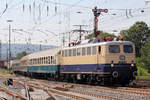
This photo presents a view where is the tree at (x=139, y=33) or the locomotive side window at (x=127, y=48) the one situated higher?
the tree at (x=139, y=33)

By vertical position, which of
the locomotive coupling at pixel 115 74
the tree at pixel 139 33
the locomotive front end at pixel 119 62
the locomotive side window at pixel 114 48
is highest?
the tree at pixel 139 33

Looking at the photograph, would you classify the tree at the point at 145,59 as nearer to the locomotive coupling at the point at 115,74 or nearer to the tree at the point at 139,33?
the tree at the point at 139,33

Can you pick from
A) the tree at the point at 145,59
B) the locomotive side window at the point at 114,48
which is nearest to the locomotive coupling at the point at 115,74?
the locomotive side window at the point at 114,48

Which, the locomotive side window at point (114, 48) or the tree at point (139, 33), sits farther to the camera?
the tree at point (139, 33)

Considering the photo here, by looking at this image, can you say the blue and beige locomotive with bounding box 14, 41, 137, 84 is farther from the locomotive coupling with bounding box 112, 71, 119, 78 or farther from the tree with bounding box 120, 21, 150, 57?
the tree with bounding box 120, 21, 150, 57

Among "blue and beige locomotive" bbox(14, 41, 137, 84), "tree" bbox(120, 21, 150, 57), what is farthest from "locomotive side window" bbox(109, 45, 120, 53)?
"tree" bbox(120, 21, 150, 57)

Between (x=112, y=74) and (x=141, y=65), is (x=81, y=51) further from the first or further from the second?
(x=141, y=65)

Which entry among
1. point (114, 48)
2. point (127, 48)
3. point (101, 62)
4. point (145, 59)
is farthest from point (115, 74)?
point (145, 59)

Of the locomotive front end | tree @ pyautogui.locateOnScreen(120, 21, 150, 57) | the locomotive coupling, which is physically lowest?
the locomotive coupling

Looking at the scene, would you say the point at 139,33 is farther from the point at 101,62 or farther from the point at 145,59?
the point at 101,62

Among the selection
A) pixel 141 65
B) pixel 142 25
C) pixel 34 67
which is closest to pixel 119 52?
pixel 34 67

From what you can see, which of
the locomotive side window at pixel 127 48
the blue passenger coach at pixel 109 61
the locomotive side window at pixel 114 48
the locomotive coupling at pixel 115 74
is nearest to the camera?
the locomotive coupling at pixel 115 74

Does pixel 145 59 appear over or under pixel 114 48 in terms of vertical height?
under

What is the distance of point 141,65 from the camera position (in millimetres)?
57875
